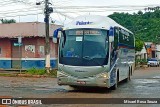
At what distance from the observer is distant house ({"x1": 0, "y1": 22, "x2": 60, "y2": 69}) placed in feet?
126

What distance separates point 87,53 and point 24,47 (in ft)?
73.7

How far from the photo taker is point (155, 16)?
257 ft

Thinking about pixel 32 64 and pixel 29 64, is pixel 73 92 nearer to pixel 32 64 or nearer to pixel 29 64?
pixel 32 64

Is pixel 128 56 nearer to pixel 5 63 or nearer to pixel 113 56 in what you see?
pixel 113 56

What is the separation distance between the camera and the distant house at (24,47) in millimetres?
38438

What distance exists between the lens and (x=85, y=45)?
17656mm

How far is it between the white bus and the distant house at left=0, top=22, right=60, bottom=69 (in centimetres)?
2017

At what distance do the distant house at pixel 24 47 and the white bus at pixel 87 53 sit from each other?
2017 centimetres

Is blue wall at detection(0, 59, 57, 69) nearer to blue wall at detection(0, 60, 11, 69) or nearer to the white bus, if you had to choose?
blue wall at detection(0, 60, 11, 69)

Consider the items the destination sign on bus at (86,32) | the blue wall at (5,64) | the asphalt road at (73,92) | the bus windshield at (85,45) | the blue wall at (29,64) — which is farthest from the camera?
the blue wall at (5,64)

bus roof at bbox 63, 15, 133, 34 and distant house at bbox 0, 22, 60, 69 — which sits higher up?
bus roof at bbox 63, 15, 133, 34

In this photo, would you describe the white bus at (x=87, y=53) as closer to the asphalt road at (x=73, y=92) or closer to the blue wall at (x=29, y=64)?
the asphalt road at (x=73, y=92)

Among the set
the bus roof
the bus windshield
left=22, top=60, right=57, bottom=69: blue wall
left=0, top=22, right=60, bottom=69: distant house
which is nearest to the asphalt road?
the bus windshield

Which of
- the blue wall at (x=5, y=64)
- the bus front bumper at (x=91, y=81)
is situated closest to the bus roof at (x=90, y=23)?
the bus front bumper at (x=91, y=81)
